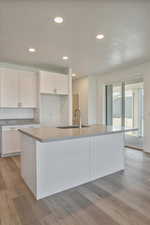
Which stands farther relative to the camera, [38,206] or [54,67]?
[54,67]

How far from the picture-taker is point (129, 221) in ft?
5.37

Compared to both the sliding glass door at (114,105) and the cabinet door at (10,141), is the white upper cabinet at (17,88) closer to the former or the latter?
the cabinet door at (10,141)

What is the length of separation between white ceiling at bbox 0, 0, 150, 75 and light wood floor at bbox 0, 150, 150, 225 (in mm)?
2620

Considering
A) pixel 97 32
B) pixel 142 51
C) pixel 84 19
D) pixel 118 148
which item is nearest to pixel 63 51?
pixel 97 32

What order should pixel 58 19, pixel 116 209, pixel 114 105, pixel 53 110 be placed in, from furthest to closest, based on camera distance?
pixel 114 105, pixel 53 110, pixel 58 19, pixel 116 209

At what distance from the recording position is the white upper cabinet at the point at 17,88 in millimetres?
4000

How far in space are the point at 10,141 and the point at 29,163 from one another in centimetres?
195

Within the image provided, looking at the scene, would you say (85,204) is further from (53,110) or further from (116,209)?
(53,110)

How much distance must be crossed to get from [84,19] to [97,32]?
467 mm

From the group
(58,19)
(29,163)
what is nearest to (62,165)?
(29,163)

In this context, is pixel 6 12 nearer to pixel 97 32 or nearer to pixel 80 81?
pixel 97 32

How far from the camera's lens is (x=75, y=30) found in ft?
8.30

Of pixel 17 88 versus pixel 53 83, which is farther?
pixel 53 83

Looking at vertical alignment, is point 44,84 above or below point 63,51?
below
